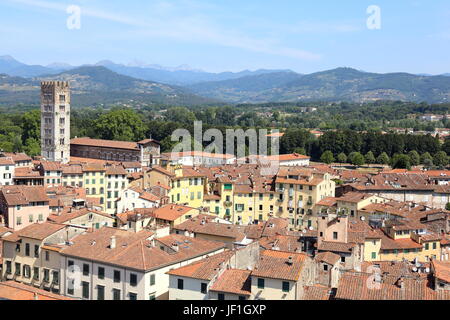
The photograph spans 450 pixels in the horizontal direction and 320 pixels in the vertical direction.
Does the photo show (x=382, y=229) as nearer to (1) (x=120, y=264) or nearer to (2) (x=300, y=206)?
(2) (x=300, y=206)

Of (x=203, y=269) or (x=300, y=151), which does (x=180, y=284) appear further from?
(x=300, y=151)

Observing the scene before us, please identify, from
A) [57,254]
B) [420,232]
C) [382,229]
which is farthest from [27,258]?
[420,232]

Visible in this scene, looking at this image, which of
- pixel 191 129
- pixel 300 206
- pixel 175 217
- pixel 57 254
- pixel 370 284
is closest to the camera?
pixel 370 284

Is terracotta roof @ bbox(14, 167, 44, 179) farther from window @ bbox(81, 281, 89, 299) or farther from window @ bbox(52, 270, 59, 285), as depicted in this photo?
window @ bbox(81, 281, 89, 299)

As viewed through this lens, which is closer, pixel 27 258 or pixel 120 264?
pixel 120 264

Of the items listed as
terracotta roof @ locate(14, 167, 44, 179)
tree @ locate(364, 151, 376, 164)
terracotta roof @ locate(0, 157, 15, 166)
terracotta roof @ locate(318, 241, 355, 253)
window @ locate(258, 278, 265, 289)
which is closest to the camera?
window @ locate(258, 278, 265, 289)

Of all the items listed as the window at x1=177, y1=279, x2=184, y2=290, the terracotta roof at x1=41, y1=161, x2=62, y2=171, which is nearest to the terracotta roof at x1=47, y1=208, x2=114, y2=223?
the window at x1=177, y1=279, x2=184, y2=290
